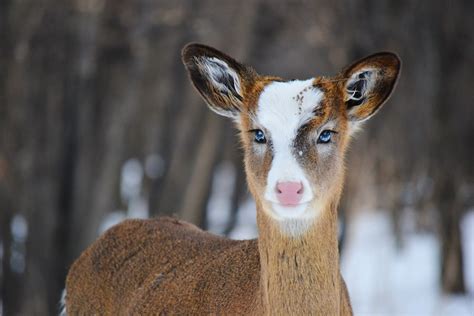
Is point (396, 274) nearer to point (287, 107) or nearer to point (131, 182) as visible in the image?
point (131, 182)

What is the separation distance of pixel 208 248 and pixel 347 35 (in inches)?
394

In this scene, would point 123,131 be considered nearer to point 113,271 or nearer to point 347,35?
point 347,35

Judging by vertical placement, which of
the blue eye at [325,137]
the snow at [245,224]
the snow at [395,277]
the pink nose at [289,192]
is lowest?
the snow at [395,277]

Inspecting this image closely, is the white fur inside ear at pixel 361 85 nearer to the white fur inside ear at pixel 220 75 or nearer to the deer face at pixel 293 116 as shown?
the deer face at pixel 293 116

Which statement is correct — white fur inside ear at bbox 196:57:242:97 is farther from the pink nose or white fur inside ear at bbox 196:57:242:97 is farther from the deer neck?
the pink nose

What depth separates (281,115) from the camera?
6387mm

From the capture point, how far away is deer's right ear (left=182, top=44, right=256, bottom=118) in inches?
275

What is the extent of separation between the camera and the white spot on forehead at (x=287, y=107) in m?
6.35

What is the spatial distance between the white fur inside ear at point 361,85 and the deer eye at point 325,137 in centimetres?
37

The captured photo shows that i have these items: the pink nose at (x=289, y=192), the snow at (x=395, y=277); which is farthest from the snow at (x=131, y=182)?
the pink nose at (x=289, y=192)

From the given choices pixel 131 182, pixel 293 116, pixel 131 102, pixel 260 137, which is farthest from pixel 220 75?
pixel 131 182

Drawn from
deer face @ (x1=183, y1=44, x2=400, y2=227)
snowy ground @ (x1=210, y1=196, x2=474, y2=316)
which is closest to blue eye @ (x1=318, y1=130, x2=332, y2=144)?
deer face @ (x1=183, y1=44, x2=400, y2=227)

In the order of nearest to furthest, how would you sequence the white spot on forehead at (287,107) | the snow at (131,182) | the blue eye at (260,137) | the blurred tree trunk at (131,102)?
the white spot on forehead at (287,107) → the blue eye at (260,137) → the blurred tree trunk at (131,102) → the snow at (131,182)

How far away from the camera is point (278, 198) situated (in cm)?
603
